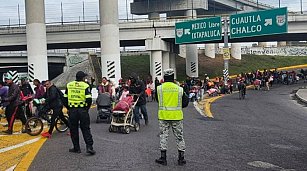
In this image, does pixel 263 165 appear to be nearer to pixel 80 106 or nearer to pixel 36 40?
pixel 80 106

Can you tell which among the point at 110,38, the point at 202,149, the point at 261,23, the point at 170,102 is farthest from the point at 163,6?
Answer: the point at 170,102

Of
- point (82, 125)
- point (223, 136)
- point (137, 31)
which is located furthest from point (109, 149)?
point (137, 31)

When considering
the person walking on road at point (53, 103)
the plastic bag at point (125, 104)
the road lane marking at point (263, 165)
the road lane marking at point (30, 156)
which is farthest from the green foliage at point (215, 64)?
the road lane marking at point (263, 165)

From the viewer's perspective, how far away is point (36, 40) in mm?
39031

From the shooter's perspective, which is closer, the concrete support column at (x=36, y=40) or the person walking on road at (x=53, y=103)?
the person walking on road at (x=53, y=103)

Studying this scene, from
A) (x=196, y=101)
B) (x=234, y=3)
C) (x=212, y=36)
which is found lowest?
(x=196, y=101)

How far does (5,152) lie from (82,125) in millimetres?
2132

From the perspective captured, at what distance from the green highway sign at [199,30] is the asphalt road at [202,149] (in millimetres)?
20036

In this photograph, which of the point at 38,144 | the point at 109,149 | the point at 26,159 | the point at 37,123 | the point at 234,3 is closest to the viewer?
the point at 26,159

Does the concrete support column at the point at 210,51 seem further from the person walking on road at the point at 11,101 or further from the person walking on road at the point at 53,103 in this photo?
the person walking on road at the point at 53,103

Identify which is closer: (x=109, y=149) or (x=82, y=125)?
(x=82, y=125)

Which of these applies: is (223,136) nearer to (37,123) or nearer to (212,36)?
(37,123)

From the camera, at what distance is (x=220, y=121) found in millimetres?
15133

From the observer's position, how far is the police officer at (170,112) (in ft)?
26.1
